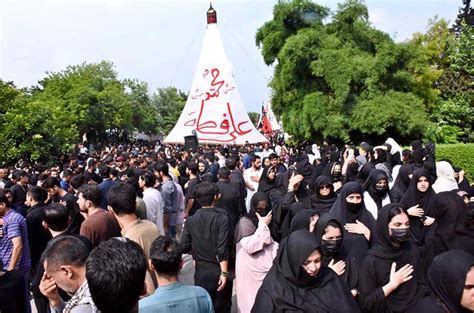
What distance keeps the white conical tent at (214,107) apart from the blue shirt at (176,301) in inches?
976

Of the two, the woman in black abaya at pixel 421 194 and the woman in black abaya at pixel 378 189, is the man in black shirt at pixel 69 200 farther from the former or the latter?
the woman in black abaya at pixel 421 194

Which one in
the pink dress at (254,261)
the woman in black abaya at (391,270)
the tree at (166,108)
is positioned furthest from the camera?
the tree at (166,108)

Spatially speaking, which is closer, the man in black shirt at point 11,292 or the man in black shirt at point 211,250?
the man in black shirt at point 11,292

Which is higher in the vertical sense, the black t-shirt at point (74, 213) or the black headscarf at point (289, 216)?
the black t-shirt at point (74, 213)

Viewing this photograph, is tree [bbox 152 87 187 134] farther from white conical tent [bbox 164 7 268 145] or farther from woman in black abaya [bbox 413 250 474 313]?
woman in black abaya [bbox 413 250 474 313]

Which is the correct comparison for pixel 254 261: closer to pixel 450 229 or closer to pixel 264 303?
pixel 264 303

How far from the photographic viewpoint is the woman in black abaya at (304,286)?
2.93 meters

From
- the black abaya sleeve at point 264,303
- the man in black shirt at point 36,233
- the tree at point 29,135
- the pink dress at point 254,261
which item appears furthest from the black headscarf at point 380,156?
the tree at point 29,135

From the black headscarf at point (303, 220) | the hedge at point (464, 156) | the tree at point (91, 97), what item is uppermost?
the tree at point (91, 97)

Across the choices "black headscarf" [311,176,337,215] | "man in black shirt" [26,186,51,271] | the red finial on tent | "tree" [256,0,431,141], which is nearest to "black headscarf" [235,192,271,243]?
"black headscarf" [311,176,337,215]

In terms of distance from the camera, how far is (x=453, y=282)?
2646 mm

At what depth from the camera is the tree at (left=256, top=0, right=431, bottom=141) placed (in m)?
20.3

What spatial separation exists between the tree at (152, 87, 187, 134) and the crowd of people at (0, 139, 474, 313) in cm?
5157

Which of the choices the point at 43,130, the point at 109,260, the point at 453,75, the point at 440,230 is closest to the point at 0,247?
the point at 109,260
